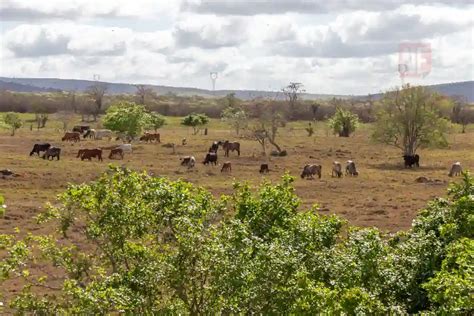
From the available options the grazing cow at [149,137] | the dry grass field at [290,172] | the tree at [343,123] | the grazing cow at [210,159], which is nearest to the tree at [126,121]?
the dry grass field at [290,172]

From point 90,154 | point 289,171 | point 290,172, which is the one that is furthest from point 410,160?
point 90,154

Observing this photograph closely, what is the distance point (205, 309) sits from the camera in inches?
492

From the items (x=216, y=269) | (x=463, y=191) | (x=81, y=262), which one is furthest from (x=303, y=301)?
(x=463, y=191)

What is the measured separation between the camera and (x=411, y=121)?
64.9 meters

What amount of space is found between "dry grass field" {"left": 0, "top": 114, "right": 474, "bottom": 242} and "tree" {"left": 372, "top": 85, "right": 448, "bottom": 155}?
233 centimetres

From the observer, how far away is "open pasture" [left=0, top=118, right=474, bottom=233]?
39.0 metres

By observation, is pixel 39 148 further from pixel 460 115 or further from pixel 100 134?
pixel 460 115

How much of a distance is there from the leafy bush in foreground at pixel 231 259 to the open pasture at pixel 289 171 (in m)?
20.1

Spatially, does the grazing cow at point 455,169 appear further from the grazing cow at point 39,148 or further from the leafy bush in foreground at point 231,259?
the leafy bush in foreground at point 231,259

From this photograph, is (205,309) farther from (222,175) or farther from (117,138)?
(117,138)

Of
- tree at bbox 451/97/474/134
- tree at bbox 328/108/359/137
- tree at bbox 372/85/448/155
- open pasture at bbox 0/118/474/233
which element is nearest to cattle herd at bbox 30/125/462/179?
open pasture at bbox 0/118/474/233

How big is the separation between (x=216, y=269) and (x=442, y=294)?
4013 millimetres

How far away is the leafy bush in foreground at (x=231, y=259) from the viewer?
11.3m

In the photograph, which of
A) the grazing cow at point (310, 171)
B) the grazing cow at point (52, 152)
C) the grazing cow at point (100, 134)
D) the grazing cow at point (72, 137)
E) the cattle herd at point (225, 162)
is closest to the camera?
the grazing cow at point (310, 171)
